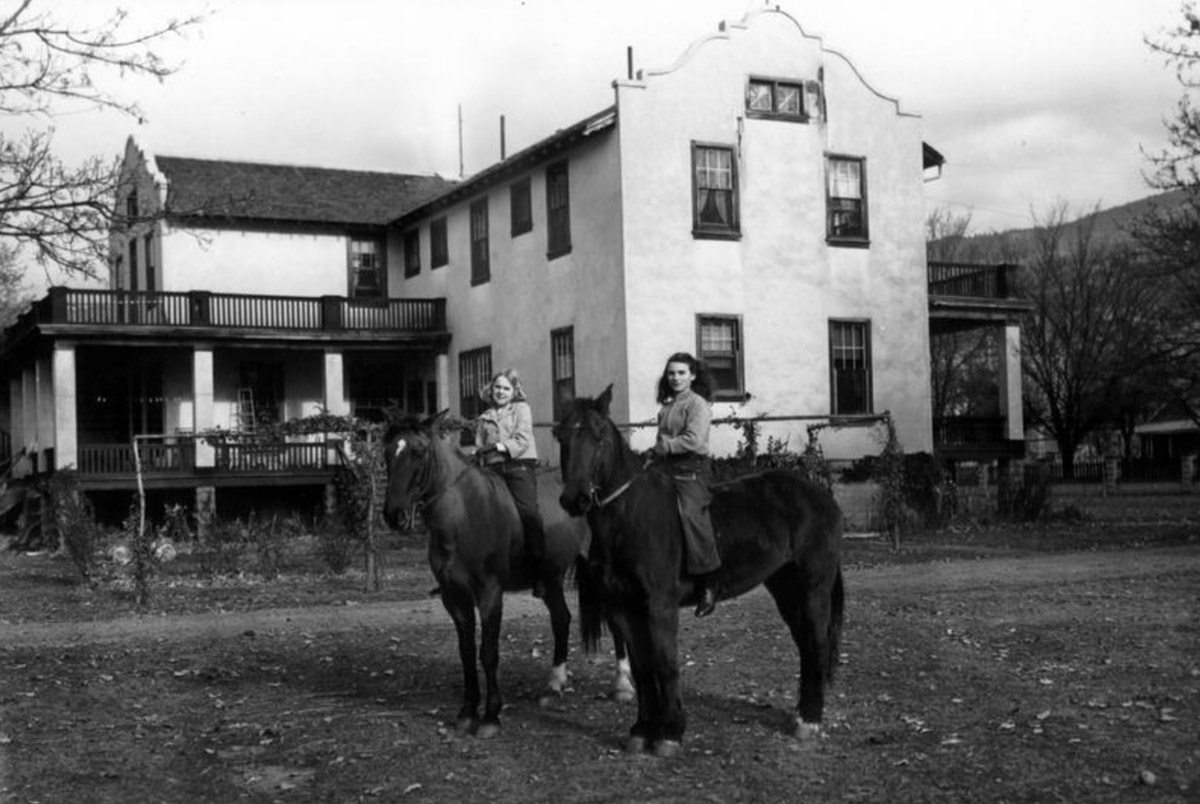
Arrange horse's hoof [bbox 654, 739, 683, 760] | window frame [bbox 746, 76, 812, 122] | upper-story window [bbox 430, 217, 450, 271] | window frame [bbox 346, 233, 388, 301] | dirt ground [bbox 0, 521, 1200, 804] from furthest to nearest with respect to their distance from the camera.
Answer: window frame [bbox 346, 233, 388, 301] < upper-story window [bbox 430, 217, 450, 271] < window frame [bbox 746, 76, 812, 122] < horse's hoof [bbox 654, 739, 683, 760] < dirt ground [bbox 0, 521, 1200, 804]

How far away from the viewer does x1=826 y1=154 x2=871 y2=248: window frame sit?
31.7 metres

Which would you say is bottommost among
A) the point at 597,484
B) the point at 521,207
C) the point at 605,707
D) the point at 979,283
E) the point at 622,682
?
the point at 605,707

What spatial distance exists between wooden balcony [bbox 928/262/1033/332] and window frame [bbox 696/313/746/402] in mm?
7069

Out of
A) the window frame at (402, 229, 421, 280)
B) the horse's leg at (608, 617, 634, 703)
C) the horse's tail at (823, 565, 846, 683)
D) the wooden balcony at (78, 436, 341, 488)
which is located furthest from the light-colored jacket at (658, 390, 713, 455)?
the window frame at (402, 229, 421, 280)

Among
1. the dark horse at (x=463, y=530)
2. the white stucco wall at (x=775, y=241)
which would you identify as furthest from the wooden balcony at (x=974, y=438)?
the dark horse at (x=463, y=530)

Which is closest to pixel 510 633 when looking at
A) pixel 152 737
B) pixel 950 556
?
pixel 152 737

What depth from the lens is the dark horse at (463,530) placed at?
31.5ft

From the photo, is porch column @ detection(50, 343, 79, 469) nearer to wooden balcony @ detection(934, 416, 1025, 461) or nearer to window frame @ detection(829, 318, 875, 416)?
window frame @ detection(829, 318, 875, 416)

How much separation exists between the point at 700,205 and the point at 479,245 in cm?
721

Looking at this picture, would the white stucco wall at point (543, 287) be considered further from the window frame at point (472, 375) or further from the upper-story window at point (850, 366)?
the upper-story window at point (850, 366)

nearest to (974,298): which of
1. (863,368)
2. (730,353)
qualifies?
(863,368)

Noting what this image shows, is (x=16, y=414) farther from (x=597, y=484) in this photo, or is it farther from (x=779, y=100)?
(x=597, y=484)

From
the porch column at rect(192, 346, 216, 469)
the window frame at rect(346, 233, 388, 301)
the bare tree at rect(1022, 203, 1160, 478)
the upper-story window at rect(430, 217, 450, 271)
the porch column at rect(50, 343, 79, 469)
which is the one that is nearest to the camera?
the porch column at rect(50, 343, 79, 469)

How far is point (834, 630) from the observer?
9773 mm
